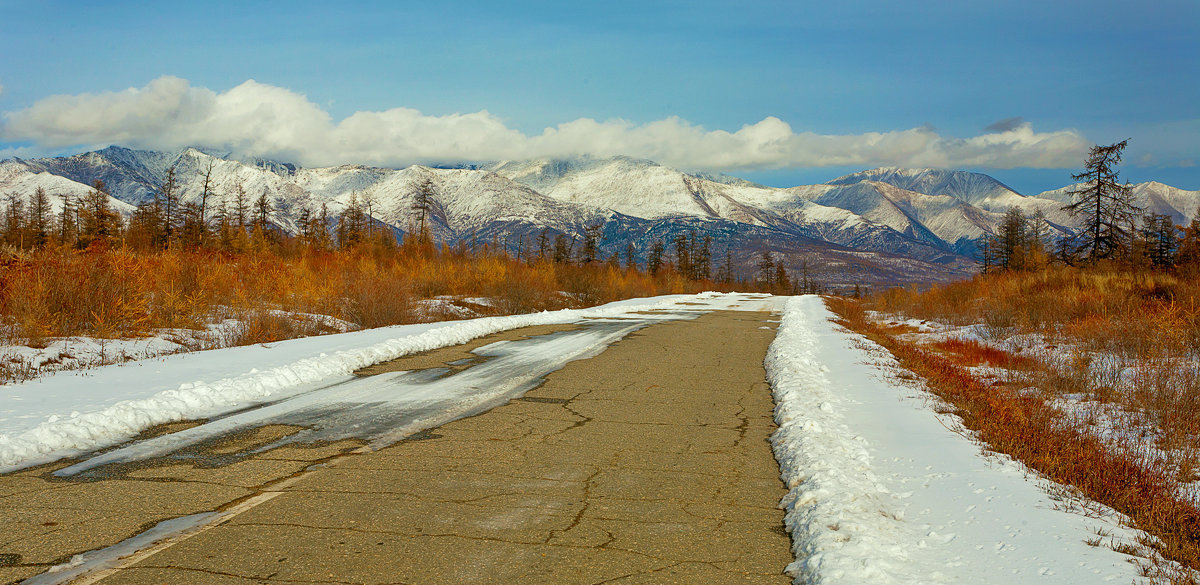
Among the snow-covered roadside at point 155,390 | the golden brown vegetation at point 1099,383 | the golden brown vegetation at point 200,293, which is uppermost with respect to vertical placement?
the golden brown vegetation at point 200,293

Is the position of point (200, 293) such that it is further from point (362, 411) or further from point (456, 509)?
point (456, 509)

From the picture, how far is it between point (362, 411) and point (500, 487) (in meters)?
3.26

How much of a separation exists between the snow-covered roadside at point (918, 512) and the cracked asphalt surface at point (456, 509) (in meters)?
0.28

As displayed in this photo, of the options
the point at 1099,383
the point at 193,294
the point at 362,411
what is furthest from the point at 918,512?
the point at 193,294

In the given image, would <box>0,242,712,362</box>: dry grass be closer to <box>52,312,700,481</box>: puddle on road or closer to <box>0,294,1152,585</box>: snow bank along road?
<box>0,294,1152,585</box>: snow bank along road

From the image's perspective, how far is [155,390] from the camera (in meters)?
8.18

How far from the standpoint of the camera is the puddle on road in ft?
19.4

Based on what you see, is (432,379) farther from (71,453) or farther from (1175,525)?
(1175,525)

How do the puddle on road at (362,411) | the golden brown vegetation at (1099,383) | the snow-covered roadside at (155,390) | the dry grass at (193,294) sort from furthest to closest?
the dry grass at (193,294) < the snow-covered roadside at (155,390) < the puddle on road at (362,411) < the golden brown vegetation at (1099,383)

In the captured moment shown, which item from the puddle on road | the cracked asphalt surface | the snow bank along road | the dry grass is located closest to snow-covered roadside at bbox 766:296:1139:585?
the snow bank along road

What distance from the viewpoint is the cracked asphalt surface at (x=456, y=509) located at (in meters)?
3.77

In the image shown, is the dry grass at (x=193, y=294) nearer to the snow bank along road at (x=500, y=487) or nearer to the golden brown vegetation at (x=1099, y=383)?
the snow bank along road at (x=500, y=487)

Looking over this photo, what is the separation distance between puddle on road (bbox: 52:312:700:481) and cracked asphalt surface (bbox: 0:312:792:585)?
171 millimetres

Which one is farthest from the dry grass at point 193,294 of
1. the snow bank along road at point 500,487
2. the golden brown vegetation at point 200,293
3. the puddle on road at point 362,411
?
the puddle on road at point 362,411
